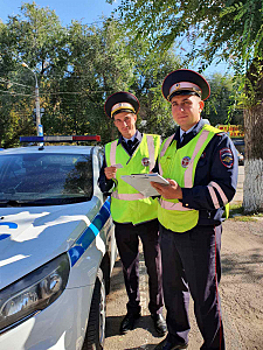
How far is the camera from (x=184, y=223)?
1727mm

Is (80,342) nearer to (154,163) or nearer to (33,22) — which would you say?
(154,163)

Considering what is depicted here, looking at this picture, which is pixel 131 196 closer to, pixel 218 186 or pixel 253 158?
pixel 218 186

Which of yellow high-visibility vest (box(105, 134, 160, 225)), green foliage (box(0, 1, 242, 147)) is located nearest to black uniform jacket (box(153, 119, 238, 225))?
yellow high-visibility vest (box(105, 134, 160, 225))

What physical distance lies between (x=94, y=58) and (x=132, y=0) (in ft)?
63.5

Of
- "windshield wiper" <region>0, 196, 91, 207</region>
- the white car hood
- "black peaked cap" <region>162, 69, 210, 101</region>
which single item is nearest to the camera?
the white car hood

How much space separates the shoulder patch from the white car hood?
3.33 ft

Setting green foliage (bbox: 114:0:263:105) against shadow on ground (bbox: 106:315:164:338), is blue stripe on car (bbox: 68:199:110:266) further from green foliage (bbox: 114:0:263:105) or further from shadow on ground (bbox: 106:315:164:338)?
green foliage (bbox: 114:0:263:105)

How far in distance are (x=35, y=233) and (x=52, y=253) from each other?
28 centimetres

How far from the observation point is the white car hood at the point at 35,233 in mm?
1337

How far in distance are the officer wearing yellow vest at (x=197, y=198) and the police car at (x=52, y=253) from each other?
59 cm

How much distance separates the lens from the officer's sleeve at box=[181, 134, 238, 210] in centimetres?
155

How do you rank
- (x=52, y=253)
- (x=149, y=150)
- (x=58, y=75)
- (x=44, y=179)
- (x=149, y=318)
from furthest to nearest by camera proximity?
(x=58, y=75), (x=44, y=179), (x=149, y=318), (x=149, y=150), (x=52, y=253)

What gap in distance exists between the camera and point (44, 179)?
2557 mm

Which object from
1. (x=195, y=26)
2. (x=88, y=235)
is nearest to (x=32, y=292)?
(x=88, y=235)
